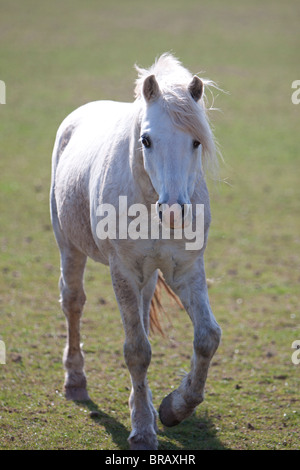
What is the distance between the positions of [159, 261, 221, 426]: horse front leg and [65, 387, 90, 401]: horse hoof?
122 cm

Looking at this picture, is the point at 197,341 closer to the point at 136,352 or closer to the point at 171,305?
the point at 136,352

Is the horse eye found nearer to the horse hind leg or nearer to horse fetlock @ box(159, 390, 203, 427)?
horse fetlock @ box(159, 390, 203, 427)

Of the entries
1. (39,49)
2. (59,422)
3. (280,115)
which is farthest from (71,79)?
(59,422)

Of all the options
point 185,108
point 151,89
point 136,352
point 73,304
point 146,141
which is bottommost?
point 136,352

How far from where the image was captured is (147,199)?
448cm

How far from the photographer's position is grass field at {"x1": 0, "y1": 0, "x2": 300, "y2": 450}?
530 cm

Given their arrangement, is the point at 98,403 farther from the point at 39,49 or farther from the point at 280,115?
the point at 39,49

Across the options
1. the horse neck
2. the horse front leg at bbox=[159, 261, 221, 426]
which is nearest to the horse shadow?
the horse front leg at bbox=[159, 261, 221, 426]

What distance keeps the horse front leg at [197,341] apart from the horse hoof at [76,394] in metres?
1.22

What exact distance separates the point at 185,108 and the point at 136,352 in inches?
68.9

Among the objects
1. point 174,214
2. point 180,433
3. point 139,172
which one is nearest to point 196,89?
point 139,172

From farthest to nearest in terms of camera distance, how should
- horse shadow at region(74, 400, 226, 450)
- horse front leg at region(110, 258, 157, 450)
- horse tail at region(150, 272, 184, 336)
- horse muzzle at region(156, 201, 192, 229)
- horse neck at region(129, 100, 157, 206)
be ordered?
horse tail at region(150, 272, 184, 336), horse shadow at region(74, 400, 226, 450), horse front leg at region(110, 258, 157, 450), horse neck at region(129, 100, 157, 206), horse muzzle at region(156, 201, 192, 229)

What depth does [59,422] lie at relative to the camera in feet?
17.2

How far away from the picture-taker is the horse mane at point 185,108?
→ 4078 millimetres
